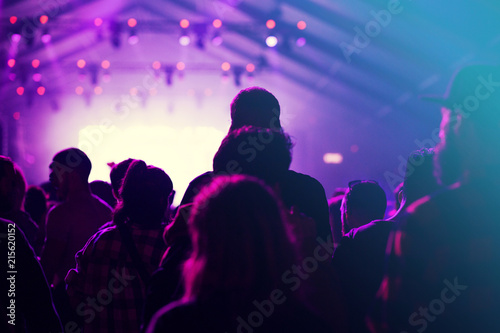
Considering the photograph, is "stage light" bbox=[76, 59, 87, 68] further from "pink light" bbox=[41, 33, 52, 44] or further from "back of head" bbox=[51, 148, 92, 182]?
"back of head" bbox=[51, 148, 92, 182]

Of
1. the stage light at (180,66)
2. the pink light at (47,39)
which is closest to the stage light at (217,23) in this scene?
the stage light at (180,66)

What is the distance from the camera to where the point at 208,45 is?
14.4m

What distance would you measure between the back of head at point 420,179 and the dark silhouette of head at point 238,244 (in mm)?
1283

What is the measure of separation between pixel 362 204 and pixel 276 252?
62.9 inches

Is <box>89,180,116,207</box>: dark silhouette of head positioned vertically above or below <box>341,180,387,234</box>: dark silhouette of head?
above

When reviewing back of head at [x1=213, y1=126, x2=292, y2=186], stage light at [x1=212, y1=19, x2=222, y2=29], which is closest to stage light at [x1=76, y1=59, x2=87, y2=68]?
stage light at [x1=212, y1=19, x2=222, y2=29]

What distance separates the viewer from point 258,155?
5.81ft

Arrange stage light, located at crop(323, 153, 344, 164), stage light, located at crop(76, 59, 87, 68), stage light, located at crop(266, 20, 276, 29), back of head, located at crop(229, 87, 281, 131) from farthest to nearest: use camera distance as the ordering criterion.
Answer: stage light, located at crop(323, 153, 344, 164)
stage light, located at crop(76, 59, 87, 68)
stage light, located at crop(266, 20, 276, 29)
back of head, located at crop(229, 87, 281, 131)

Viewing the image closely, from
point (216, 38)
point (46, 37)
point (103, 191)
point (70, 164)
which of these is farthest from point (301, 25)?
point (70, 164)

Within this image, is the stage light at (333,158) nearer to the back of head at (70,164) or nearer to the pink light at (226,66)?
the pink light at (226,66)

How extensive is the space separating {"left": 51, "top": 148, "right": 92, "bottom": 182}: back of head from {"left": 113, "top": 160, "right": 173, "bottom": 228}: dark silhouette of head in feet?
3.11

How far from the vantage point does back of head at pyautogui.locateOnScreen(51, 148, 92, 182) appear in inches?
120

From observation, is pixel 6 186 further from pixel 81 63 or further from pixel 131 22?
pixel 81 63

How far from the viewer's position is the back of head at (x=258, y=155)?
5.80 ft
